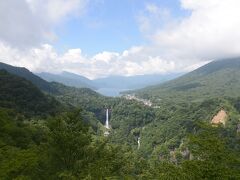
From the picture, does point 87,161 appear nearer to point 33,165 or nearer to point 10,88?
point 33,165

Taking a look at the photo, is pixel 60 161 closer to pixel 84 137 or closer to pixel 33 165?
pixel 84 137

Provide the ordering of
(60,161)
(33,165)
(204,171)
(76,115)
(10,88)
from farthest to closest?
(10,88)
(76,115)
(60,161)
(33,165)
(204,171)

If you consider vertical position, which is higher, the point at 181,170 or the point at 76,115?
the point at 76,115

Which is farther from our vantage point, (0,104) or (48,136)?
(0,104)

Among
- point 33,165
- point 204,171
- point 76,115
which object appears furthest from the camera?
point 76,115

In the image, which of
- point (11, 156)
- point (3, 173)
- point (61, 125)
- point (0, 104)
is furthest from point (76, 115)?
point (0, 104)

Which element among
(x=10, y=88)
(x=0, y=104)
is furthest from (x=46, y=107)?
(x=0, y=104)
